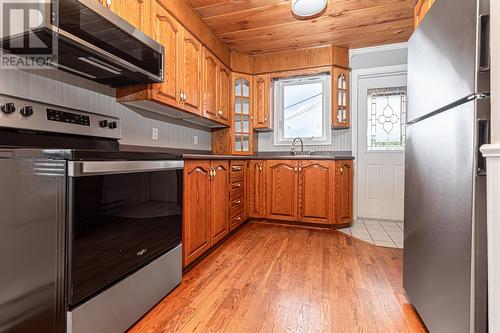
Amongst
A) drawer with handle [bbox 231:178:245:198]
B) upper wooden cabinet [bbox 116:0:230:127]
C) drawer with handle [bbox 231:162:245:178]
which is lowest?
drawer with handle [bbox 231:178:245:198]

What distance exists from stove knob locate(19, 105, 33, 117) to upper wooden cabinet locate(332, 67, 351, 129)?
2.94 m

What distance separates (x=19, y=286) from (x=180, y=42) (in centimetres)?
193

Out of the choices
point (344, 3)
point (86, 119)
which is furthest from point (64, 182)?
point (344, 3)

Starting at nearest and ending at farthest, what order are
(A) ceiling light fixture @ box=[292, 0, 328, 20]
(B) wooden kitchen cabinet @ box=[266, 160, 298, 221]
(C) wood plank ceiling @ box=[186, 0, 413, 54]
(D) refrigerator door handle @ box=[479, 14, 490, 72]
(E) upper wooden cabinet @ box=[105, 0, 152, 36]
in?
(D) refrigerator door handle @ box=[479, 14, 490, 72] < (E) upper wooden cabinet @ box=[105, 0, 152, 36] < (A) ceiling light fixture @ box=[292, 0, 328, 20] < (C) wood plank ceiling @ box=[186, 0, 413, 54] < (B) wooden kitchen cabinet @ box=[266, 160, 298, 221]

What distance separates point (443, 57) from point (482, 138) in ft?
1.32

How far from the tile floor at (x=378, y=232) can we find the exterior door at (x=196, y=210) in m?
1.72

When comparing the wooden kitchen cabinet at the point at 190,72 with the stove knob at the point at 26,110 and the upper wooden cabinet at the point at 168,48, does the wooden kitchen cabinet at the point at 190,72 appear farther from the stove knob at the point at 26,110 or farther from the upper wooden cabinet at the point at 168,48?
the stove knob at the point at 26,110

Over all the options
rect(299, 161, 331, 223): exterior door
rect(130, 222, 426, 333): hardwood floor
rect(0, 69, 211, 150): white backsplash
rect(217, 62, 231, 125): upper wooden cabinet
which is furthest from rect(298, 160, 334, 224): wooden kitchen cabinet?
rect(0, 69, 211, 150): white backsplash

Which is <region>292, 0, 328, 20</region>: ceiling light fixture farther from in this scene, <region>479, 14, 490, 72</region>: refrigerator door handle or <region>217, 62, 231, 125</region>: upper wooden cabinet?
<region>479, 14, 490, 72</region>: refrigerator door handle

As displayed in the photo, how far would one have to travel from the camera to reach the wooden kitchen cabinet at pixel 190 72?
6.91 feet

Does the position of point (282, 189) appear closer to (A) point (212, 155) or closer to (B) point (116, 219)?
(A) point (212, 155)

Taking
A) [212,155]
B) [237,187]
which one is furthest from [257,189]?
[212,155]

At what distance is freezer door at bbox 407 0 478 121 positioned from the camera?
826mm

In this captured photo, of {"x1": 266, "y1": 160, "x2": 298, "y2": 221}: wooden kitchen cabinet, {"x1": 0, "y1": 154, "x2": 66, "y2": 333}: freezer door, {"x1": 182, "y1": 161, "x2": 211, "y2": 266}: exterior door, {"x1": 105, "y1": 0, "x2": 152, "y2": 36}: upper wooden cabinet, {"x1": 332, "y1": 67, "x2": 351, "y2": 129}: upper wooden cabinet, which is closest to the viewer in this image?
{"x1": 0, "y1": 154, "x2": 66, "y2": 333}: freezer door
